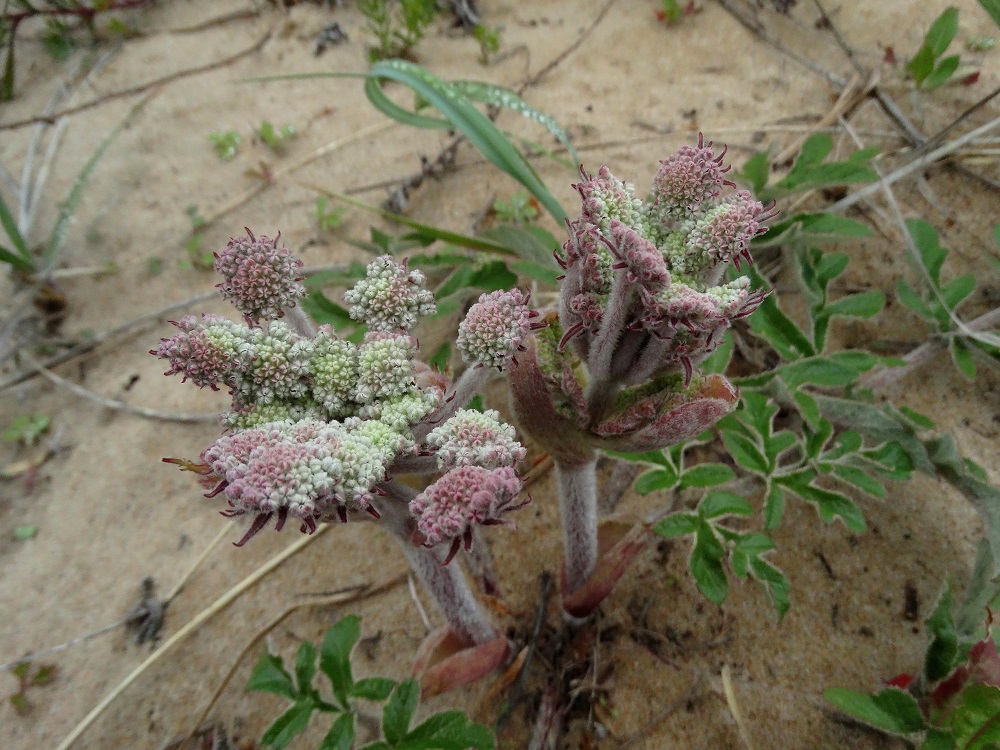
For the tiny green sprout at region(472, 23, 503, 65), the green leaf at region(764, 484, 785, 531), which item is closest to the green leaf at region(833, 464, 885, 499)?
the green leaf at region(764, 484, 785, 531)

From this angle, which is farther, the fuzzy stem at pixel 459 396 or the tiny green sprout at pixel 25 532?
the tiny green sprout at pixel 25 532

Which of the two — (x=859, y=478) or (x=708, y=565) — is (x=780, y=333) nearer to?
(x=859, y=478)

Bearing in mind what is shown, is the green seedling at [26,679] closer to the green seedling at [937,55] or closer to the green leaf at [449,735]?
the green leaf at [449,735]

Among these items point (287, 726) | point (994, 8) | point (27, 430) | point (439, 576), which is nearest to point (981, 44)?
point (994, 8)

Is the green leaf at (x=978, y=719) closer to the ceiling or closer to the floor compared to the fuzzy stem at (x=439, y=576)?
closer to the floor

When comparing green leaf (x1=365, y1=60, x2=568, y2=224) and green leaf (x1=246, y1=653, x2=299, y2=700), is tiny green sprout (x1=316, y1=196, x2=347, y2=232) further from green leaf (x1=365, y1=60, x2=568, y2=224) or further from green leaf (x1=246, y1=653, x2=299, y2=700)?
green leaf (x1=246, y1=653, x2=299, y2=700)

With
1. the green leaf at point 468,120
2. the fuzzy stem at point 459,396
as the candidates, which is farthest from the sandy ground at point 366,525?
the fuzzy stem at point 459,396
